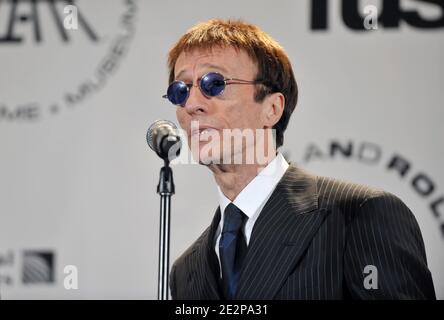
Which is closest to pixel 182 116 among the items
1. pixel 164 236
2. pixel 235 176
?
pixel 235 176

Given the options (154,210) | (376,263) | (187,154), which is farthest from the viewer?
(154,210)

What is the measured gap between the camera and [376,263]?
5.25 feet

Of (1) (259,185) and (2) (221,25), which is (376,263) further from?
(2) (221,25)

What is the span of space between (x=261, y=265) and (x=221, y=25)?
618mm

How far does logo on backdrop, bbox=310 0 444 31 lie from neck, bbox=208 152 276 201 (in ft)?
2.67

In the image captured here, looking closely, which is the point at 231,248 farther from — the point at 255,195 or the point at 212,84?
the point at 212,84

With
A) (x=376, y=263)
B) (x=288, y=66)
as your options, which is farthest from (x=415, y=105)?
(x=376, y=263)

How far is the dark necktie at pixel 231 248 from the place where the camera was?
1753 mm

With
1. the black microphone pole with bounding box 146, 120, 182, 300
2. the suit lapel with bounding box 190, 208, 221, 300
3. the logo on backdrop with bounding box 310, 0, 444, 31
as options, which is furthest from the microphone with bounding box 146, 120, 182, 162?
the logo on backdrop with bounding box 310, 0, 444, 31

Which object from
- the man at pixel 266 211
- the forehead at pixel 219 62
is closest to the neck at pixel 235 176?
the man at pixel 266 211

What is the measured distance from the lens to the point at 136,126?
8.41 ft

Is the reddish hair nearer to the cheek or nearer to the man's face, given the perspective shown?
the man's face

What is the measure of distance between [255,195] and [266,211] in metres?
0.08

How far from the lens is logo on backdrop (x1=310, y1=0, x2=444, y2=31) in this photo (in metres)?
2.43
